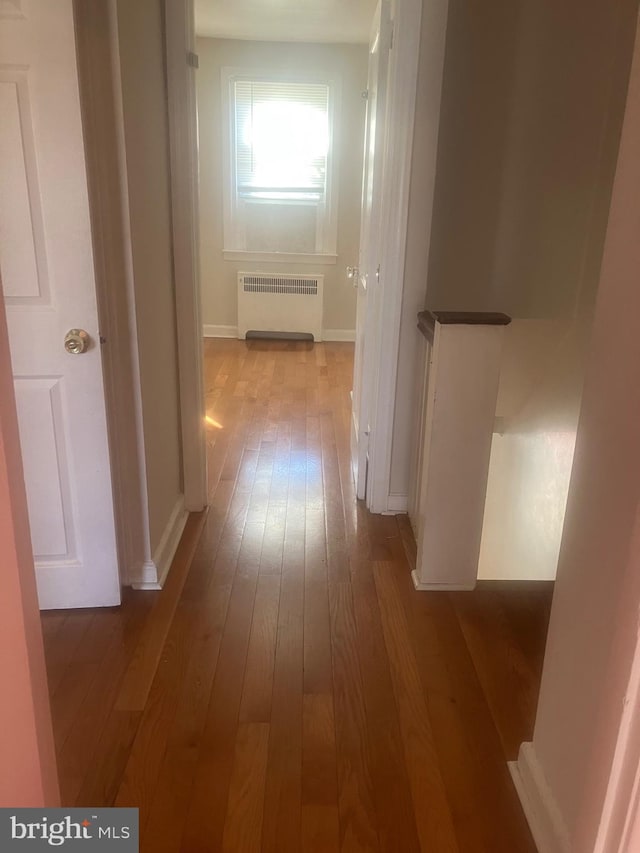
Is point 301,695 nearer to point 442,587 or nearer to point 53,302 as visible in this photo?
point 442,587

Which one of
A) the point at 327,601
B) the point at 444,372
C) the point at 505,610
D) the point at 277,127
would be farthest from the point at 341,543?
the point at 277,127

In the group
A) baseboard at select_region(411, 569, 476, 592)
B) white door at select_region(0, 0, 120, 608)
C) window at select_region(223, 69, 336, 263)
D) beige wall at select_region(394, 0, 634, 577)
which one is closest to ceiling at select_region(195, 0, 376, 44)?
window at select_region(223, 69, 336, 263)

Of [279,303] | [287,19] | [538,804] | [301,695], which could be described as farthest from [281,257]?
[538,804]

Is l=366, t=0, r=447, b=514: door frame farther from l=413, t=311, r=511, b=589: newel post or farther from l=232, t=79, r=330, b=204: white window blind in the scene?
l=232, t=79, r=330, b=204: white window blind

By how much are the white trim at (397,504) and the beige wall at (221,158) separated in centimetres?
387

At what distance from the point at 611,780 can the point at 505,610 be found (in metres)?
1.32

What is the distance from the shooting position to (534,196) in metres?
2.94

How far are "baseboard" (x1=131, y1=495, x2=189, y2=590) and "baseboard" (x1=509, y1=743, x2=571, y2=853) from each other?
1313mm

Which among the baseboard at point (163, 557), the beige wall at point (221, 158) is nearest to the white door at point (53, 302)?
the baseboard at point (163, 557)

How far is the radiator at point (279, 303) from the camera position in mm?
6371

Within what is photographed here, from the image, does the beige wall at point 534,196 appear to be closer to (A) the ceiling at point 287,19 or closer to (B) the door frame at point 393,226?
(B) the door frame at point 393,226

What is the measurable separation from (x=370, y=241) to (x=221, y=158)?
12.6 ft

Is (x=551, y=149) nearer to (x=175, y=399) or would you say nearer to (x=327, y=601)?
(x=175, y=399)

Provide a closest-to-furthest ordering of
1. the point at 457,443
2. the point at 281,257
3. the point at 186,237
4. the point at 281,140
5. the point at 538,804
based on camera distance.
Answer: the point at 538,804 < the point at 457,443 < the point at 186,237 < the point at 281,140 < the point at 281,257
